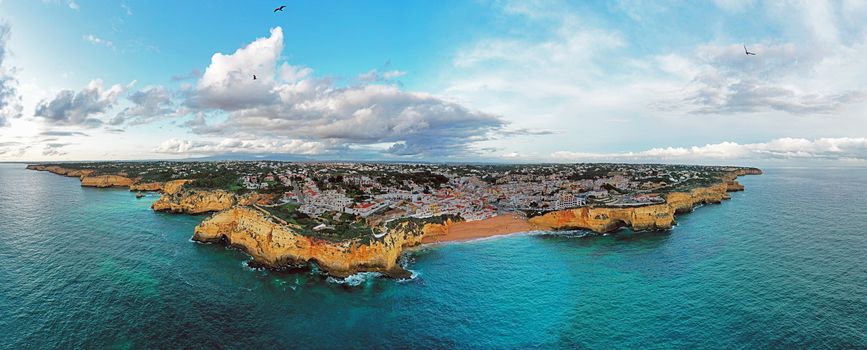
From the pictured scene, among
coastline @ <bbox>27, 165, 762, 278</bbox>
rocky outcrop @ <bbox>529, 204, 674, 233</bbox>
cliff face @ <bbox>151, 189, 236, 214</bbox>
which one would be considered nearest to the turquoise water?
coastline @ <bbox>27, 165, 762, 278</bbox>

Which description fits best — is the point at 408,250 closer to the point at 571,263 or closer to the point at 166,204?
the point at 571,263

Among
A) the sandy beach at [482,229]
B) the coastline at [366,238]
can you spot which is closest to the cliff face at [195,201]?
the coastline at [366,238]

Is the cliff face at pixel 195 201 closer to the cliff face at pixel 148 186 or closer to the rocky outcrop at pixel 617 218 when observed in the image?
the cliff face at pixel 148 186

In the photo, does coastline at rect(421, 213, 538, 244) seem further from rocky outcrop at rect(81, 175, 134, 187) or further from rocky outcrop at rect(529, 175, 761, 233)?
rocky outcrop at rect(81, 175, 134, 187)

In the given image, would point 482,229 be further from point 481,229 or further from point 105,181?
point 105,181

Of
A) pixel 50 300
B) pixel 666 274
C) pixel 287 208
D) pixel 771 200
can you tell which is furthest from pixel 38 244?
pixel 771 200

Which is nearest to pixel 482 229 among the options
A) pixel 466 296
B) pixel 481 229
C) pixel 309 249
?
pixel 481 229

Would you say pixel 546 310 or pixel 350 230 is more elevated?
pixel 350 230
